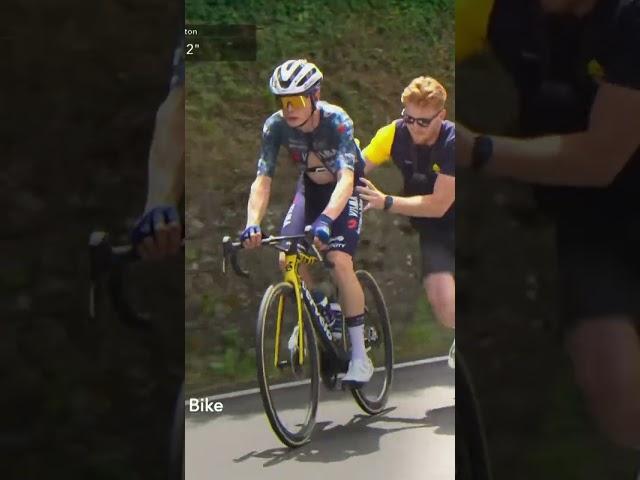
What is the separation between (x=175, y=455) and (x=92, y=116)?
5.10ft

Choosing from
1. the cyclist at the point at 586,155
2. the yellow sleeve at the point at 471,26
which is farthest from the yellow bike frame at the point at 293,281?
the yellow sleeve at the point at 471,26

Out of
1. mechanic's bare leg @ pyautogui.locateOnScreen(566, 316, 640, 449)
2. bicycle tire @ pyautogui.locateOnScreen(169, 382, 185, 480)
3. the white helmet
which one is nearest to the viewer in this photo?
the white helmet

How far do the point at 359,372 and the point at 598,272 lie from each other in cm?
120

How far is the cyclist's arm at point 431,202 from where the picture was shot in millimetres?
4223

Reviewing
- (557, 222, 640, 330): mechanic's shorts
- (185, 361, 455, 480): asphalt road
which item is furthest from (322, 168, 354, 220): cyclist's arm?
(557, 222, 640, 330): mechanic's shorts

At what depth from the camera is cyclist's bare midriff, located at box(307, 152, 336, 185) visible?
421cm

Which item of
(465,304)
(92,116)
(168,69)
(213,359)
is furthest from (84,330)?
(465,304)

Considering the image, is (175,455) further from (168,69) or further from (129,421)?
(168,69)

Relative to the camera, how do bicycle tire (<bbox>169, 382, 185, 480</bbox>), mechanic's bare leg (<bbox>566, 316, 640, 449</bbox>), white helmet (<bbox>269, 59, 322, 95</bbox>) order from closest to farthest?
1. white helmet (<bbox>269, 59, 322, 95</bbox>)
2. bicycle tire (<bbox>169, 382, 185, 480</bbox>)
3. mechanic's bare leg (<bbox>566, 316, 640, 449</bbox>)

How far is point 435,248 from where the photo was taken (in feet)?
14.0

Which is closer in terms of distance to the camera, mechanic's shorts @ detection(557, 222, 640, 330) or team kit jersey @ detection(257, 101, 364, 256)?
team kit jersey @ detection(257, 101, 364, 256)

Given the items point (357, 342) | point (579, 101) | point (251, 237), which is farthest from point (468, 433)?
point (579, 101)

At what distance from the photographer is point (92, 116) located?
4234mm

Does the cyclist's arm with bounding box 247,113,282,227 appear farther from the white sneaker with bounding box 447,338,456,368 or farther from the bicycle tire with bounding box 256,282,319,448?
the white sneaker with bounding box 447,338,456,368
